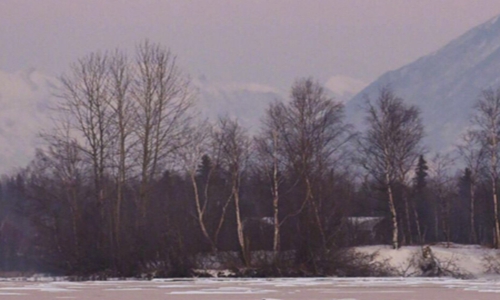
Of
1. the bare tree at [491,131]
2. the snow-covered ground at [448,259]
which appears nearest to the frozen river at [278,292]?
the snow-covered ground at [448,259]

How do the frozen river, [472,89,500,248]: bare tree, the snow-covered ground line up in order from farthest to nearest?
[472,89,500,248]: bare tree
the snow-covered ground
the frozen river

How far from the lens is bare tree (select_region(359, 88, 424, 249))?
191ft

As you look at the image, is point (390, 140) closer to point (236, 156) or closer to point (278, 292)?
point (236, 156)

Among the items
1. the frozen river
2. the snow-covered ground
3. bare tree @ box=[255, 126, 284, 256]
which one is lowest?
the frozen river

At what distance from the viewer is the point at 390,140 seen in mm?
59062

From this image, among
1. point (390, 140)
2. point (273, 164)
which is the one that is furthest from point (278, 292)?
point (390, 140)

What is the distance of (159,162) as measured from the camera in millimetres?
58656

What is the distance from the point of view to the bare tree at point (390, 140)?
5831 centimetres

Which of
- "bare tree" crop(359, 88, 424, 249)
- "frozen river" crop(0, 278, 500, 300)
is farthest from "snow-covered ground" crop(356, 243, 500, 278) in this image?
"frozen river" crop(0, 278, 500, 300)

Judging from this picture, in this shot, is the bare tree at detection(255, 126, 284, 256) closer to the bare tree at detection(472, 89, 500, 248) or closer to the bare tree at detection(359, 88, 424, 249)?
the bare tree at detection(359, 88, 424, 249)

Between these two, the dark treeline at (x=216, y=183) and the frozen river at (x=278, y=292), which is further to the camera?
the dark treeline at (x=216, y=183)

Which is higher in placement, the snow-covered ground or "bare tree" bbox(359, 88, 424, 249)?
"bare tree" bbox(359, 88, 424, 249)

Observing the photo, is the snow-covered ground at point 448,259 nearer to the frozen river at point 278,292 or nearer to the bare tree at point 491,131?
the bare tree at point 491,131

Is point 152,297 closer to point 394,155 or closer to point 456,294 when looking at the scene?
point 456,294
